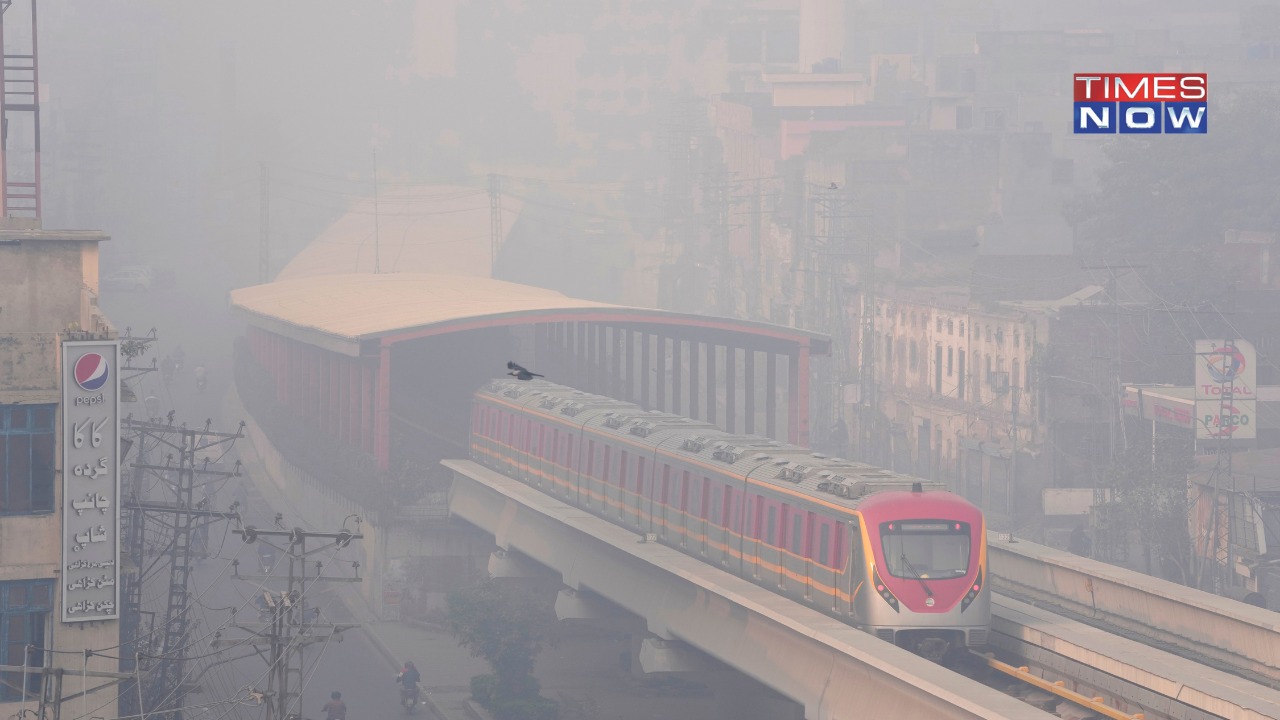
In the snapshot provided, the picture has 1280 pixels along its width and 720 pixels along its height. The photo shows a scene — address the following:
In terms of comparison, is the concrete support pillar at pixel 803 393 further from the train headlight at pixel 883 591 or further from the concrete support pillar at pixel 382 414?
the train headlight at pixel 883 591

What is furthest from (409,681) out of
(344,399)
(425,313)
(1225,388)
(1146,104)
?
(1146,104)

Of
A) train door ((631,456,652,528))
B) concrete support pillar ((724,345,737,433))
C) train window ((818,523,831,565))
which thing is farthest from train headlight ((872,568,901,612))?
concrete support pillar ((724,345,737,433))

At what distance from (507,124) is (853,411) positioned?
67397 millimetres

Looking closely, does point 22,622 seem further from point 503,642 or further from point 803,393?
point 803,393

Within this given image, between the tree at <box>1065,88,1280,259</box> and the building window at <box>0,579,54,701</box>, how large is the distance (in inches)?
3029

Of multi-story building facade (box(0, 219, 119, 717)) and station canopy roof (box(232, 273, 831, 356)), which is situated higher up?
station canopy roof (box(232, 273, 831, 356))

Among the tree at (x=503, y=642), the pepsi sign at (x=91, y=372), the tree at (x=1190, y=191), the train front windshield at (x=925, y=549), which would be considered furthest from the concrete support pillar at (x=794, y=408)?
the tree at (x=1190, y=191)

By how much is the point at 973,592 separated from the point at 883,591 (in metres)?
1.47

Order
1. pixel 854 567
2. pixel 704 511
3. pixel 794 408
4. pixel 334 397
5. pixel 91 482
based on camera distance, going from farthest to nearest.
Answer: pixel 334 397 → pixel 794 408 → pixel 704 511 → pixel 854 567 → pixel 91 482

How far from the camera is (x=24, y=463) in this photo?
2356cm

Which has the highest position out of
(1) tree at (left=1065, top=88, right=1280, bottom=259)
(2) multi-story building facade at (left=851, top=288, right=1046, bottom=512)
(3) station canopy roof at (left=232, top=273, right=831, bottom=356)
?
(1) tree at (left=1065, top=88, right=1280, bottom=259)

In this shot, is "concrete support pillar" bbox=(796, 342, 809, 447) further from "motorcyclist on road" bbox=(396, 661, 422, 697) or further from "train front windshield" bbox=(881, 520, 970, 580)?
"train front windshield" bbox=(881, 520, 970, 580)

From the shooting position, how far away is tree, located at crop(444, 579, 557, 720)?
112 feet

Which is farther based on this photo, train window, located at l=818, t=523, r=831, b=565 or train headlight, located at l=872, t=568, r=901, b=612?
train window, located at l=818, t=523, r=831, b=565
